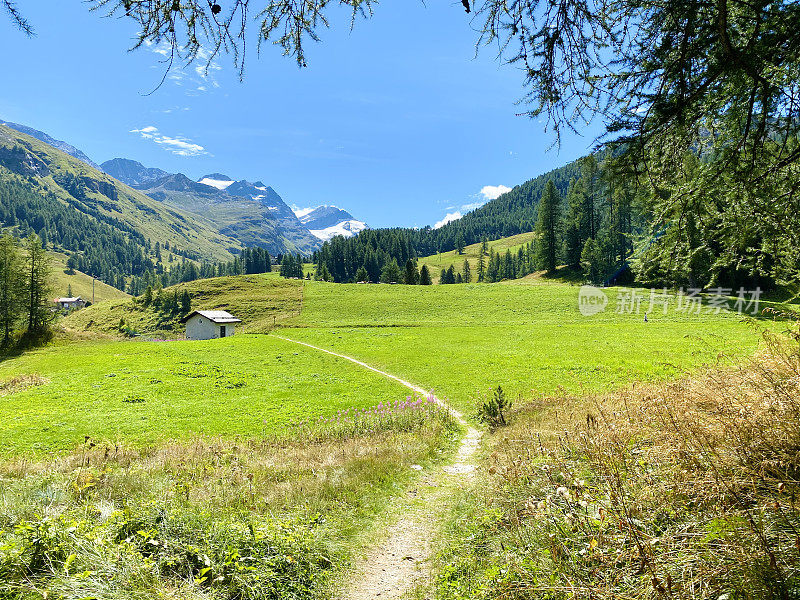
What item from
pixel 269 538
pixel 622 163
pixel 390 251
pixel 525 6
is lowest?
pixel 269 538

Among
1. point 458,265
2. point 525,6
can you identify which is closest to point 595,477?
point 525,6

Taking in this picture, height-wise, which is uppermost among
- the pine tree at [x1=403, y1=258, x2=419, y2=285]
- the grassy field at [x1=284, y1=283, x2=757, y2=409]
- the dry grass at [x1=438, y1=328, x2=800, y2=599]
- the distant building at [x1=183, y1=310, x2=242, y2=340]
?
the pine tree at [x1=403, y1=258, x2=419, y2=285]

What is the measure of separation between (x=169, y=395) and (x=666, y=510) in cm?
2280

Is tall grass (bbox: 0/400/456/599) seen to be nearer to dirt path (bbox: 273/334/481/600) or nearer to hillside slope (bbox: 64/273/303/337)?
dirt path (bbox: 273/334/481/600)

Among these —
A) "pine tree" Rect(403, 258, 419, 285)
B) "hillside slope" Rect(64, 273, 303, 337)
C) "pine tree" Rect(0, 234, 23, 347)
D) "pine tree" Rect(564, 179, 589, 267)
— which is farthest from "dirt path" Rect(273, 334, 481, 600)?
"pine tree" Rect(403, 258, 419, 285)

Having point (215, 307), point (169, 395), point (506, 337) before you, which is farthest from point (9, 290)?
point (506, 337)

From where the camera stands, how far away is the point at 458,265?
609ft

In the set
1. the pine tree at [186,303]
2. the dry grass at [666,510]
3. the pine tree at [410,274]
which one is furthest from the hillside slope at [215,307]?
the dry grass at [666,510]

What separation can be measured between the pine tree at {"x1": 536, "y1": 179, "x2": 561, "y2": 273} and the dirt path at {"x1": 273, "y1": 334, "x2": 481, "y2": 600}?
85.8 meters

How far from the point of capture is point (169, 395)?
Answer: 20.3m

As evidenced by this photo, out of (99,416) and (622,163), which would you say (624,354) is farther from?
(99,416)

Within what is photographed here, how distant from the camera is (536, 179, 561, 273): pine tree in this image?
8650cm

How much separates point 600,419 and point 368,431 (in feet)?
24.0

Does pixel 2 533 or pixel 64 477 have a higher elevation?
pixel 2 533
